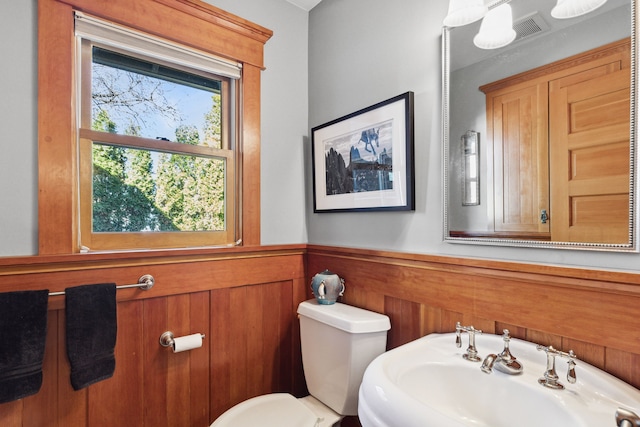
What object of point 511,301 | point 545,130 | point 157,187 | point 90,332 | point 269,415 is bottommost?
point 269,415

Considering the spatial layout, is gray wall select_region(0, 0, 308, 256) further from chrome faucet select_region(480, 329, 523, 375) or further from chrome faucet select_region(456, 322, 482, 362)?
chrome faucet select_region(480, 329, 523, 375)

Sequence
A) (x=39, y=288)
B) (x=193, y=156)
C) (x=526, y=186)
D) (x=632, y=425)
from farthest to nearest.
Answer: (x=193, y=156) < (x=39, y=288) < (x=526, y=186) < (x=632, y=425)

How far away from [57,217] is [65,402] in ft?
2.14

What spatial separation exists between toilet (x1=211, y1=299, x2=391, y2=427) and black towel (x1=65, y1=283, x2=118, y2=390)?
0.45 metres

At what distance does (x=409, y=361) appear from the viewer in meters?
0.96

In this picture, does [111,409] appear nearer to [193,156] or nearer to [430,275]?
[193,156]

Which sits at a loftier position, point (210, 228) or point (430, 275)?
point (210, 228)

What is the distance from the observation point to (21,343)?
40.6 inches

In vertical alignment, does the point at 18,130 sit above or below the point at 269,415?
above

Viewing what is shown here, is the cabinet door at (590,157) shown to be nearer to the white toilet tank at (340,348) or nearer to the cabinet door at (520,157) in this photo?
the cabinet door at (520,157)

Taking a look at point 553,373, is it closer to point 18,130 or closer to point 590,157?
point 590,157

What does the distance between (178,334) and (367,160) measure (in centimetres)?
110

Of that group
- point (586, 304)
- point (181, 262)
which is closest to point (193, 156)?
point (181, 262)

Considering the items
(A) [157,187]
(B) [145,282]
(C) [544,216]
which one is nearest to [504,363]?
(C) [544,216]
